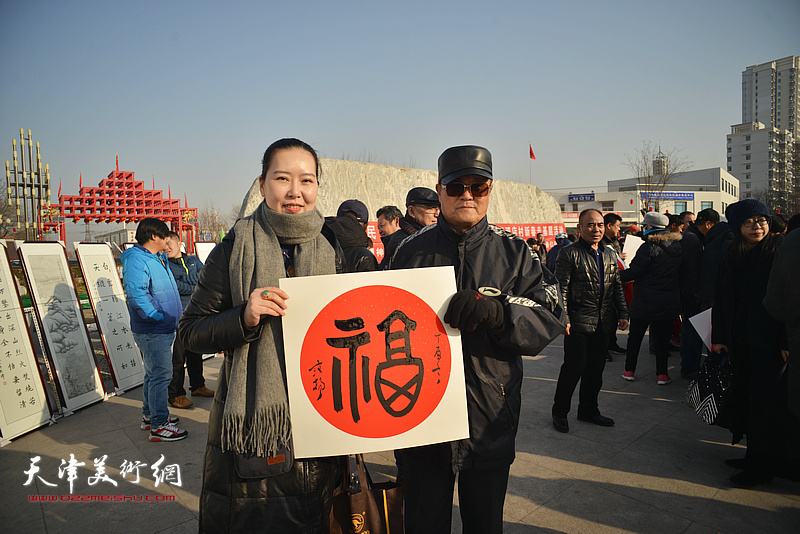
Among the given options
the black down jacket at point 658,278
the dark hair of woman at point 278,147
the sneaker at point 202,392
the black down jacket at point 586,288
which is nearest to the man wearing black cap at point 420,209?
the black down jacket at point 586,288

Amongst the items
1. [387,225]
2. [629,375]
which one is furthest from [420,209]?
[629,375]

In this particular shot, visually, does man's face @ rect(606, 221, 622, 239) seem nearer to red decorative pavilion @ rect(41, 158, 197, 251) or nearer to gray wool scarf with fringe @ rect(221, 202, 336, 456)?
gray wool scarf with fringe @ rect(221, 202, 336, 456)

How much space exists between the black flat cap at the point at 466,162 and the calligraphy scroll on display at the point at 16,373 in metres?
4.94

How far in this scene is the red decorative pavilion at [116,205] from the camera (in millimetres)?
24000

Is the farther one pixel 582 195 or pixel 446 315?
pixel 582 195

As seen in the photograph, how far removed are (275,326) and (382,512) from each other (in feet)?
2.59

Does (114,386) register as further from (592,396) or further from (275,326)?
(592,396)

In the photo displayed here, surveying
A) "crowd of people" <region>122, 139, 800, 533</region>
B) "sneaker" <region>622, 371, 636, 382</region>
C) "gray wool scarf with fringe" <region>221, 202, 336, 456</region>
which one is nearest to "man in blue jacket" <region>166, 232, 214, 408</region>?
"crowd of people" <region>122, 139, 800, 533</region>

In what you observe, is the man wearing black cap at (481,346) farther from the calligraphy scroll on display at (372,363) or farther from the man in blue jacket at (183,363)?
the man in blue jacket at (183,363)

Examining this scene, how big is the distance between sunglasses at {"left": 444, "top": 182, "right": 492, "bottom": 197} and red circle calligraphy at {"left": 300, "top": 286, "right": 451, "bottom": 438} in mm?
509

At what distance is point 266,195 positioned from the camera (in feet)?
5.26

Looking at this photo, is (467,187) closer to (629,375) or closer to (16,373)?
(629,375)

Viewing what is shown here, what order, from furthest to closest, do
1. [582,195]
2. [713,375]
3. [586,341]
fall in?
[582,195], [586,341], [713,375]

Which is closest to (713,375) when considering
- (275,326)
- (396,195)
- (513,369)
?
(513,369)
